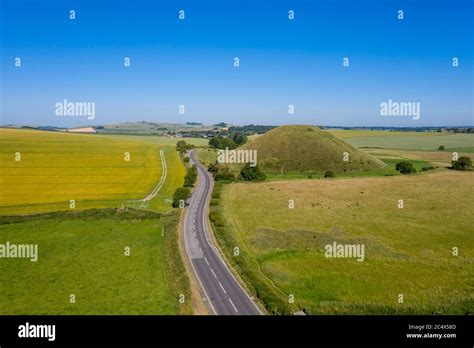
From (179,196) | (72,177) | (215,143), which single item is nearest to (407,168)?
(179,196)

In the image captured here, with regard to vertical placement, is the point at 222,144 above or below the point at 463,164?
above

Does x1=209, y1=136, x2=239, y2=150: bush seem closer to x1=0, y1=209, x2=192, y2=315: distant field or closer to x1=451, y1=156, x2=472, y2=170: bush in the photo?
x1=451, y1=156, x2=472, y2=170: bush
